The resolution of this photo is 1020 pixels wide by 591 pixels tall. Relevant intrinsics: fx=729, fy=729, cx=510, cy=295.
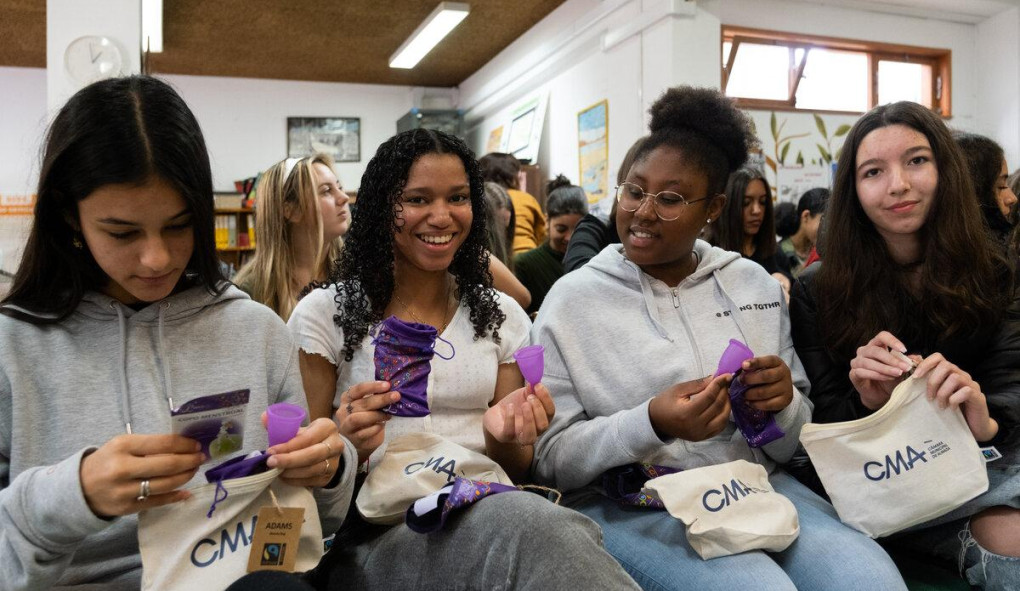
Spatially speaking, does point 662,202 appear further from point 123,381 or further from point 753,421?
point 123,381

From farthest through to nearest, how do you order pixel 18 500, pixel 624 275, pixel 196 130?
pixel 624 275
pixel 196 130
pixel 18 500

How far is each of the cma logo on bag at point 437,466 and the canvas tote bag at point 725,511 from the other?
0.42 m

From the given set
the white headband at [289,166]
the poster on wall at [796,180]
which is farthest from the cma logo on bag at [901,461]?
the poster on wall at [796,180]

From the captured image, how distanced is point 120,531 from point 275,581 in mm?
378

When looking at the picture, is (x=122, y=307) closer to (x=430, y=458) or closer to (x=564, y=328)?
(x=430, y=458)

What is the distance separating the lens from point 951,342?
1.85 m

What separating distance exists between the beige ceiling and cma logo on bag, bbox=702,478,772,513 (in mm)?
6107

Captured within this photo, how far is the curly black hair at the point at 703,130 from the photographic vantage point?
2.04m

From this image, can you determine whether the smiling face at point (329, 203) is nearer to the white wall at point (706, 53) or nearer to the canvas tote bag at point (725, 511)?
the canvas tote bag at point (725, 511)

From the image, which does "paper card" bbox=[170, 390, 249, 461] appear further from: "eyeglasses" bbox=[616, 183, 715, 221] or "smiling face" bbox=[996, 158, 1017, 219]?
"smiling face" bbox=[996, 158, 1017, 219]

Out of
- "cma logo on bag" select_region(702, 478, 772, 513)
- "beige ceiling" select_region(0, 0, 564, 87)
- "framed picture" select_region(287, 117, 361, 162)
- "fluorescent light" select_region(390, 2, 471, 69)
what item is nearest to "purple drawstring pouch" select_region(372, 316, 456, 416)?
"cma logo on bag" select_region(702, 478, 772, 513)

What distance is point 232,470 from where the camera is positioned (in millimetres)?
1202

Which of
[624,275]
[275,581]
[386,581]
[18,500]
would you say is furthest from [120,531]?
[624,275]

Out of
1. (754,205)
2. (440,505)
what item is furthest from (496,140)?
(440,505)
